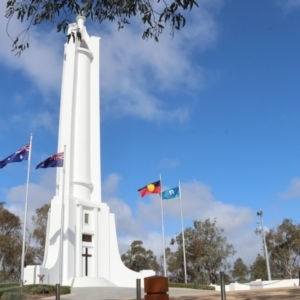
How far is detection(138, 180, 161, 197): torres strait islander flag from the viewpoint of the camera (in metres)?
28.4

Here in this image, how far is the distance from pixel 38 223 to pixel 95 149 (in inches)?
704

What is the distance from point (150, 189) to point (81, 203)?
4842 millimetres

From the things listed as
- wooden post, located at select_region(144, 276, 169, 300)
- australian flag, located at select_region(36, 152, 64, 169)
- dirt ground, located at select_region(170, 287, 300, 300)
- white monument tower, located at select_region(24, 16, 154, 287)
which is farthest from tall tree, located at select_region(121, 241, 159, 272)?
wooden post, located at select_region(144, 276, 169, 300)

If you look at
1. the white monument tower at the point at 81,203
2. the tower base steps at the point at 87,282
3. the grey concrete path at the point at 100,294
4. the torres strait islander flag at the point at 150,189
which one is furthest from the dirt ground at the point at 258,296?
the torres strait islander flag at the point at 150,189

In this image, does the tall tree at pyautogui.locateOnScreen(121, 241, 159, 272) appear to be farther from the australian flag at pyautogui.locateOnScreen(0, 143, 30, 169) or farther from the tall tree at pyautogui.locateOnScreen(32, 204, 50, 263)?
the australian flag at pyautogui.locateOnScreen(0, 143, 30, 169)

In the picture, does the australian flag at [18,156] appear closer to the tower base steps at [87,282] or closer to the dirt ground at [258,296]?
the tower base steps at [87,282]

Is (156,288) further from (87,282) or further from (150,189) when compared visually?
(150,189)

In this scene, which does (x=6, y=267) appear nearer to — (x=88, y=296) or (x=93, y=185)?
(x=93, y=185)

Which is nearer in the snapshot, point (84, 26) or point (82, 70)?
point (82, 70)

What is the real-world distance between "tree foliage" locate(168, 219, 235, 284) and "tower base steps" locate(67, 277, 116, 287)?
65.4 feet

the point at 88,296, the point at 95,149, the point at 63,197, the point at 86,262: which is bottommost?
the point at 88,296

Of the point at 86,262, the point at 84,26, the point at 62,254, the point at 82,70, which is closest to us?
the point at 62,254

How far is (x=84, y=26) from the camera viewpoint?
112 feet

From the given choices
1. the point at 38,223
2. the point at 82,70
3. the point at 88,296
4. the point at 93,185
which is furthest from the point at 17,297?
the point at 38,223
